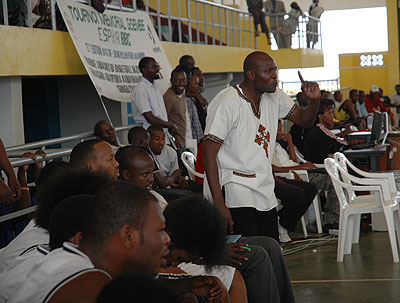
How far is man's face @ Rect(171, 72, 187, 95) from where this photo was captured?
8.37m

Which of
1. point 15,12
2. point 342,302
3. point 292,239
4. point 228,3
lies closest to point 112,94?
point 15,12

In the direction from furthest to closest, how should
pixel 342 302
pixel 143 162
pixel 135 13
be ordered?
pixel 135 13, pixel 342 302, pixel 143 162

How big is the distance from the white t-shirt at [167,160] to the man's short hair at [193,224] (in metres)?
3.66

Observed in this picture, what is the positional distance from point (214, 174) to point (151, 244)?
7.67 feet

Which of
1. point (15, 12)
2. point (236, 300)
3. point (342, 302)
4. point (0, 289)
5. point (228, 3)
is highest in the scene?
point (228, 3)

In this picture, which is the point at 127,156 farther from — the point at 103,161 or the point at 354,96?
the point at 354,96

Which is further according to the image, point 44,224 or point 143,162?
point 143,162

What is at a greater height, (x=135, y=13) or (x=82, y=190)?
(x=135, y=13)

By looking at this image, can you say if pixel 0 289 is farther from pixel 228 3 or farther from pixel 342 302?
pixel 228 3

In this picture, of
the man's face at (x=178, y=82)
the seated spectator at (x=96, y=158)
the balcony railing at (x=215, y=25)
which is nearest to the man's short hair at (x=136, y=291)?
the seated spectator at (x=96, y=158)

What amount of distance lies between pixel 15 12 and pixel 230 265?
16.2 ft

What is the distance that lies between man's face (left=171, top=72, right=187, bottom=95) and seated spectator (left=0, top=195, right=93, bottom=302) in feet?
19.1

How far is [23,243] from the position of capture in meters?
3.03

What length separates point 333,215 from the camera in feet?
28.2
